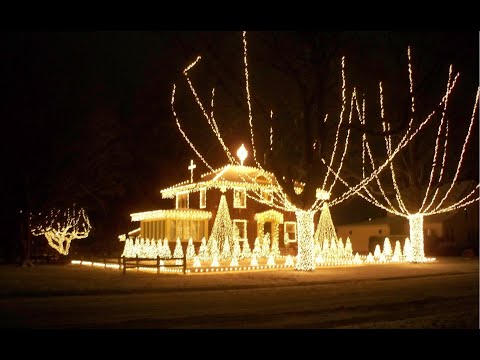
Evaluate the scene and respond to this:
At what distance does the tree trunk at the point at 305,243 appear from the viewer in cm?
2834

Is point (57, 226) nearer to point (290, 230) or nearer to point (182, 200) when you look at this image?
point (182, 200)

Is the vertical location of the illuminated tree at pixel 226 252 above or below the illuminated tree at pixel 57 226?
below

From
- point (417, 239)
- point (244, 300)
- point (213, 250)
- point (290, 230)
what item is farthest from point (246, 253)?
point (244, 300)

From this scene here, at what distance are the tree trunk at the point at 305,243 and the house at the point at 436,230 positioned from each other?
74.3 ft

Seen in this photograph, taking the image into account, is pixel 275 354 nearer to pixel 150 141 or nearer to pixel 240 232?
pixel 240 232

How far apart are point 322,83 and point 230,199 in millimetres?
15299

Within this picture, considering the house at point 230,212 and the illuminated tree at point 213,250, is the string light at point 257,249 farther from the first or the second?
the house at point 230,212

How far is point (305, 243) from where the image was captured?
1129 inches

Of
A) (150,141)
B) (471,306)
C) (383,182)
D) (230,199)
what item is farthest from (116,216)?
(471,306)

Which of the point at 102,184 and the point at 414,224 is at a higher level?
the point at 102,184

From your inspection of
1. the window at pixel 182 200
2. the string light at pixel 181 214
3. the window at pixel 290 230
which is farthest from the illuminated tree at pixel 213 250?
the window at pixel 290 230

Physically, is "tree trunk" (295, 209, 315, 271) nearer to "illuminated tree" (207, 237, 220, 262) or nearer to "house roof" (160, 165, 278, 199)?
"illuminated tree" (207, 237, 220, 262)

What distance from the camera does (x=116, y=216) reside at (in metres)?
59.4

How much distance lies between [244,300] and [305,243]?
12.6 metres
